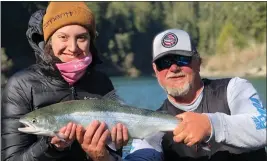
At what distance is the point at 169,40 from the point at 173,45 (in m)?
0.05

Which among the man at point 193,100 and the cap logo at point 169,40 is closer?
the man at point 193,100

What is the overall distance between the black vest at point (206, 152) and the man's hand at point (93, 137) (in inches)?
17.5

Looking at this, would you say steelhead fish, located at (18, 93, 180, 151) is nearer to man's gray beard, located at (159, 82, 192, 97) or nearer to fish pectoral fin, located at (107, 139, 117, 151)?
fish pectoral fin, located at (107, 139, 117, 151)

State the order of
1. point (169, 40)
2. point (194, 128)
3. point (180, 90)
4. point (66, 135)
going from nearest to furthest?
point (194, 128) → point (66, 135) → point (180, 90) → point (169, 40)

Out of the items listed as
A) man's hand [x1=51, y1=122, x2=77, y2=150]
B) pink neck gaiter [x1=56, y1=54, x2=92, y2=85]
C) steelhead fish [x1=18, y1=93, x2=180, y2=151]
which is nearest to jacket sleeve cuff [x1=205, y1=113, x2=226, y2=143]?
steelhead fish [x1=18, y1=93, x2=180, y2=151]

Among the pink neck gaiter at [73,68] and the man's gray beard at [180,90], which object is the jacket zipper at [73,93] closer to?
the pink neck gaiter at [73,68]

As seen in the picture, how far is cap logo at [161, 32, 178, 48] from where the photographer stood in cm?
307

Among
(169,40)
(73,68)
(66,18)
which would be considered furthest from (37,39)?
(169,40)

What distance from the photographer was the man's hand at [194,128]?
2.42 meters

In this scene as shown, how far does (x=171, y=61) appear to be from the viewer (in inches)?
119

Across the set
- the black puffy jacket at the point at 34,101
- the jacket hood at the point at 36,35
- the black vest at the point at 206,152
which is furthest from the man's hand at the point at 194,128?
the jacket hood at the point at 36,35

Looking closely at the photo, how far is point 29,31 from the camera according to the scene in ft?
10.3

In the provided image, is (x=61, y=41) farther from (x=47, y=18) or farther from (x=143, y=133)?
(x=143, y=133)

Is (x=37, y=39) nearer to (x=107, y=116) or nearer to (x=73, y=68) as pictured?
(x=73, y=68)
